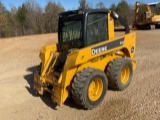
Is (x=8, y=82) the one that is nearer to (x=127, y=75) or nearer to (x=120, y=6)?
(x=127, y=75)

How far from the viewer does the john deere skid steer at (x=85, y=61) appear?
459 centimetres

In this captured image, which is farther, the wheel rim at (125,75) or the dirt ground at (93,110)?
the wheel rim at (125,75)

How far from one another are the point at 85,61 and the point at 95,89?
76 cm

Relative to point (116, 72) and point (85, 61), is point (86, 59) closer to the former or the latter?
point (85, 61)

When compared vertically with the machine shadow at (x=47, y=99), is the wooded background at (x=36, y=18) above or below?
above

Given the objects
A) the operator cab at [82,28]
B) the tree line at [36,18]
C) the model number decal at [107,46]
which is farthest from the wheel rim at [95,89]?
the tree line at [36,18]

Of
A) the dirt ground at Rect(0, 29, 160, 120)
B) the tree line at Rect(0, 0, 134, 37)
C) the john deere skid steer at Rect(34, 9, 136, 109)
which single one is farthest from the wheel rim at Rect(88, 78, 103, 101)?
the tree line at Rect(0, 0, 134, 37)

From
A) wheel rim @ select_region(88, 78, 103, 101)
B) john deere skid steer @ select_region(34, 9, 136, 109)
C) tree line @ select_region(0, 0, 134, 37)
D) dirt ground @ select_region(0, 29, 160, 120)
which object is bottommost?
dirt ground @ select_region(0, 29, 160, 120)

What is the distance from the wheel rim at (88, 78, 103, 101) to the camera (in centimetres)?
488

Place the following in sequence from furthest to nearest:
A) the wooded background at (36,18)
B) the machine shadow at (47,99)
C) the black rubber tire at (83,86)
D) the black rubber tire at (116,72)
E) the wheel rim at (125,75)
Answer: the wooded background at (36,18), the wheel rim at (125,75), the black rubber tire at (116,72), the machine shadow at (47,99), the black rubber tire at (83,86)

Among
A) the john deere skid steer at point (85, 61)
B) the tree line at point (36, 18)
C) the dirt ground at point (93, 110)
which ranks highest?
the tree line at point (36, 18)

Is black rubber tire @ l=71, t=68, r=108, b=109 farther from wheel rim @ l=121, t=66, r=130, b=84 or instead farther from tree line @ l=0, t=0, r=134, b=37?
tree line @ l=0, t=0, r=134, b=37

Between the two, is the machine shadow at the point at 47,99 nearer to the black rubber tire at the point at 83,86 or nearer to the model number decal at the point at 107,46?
the black rubber tire at the point at 83,86

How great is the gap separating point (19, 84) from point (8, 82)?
0.49 meters
